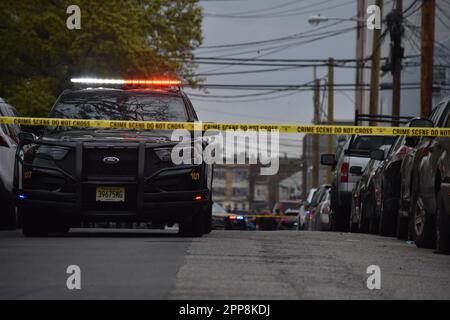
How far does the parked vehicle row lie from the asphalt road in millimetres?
554

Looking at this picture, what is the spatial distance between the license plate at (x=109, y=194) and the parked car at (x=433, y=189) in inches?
141

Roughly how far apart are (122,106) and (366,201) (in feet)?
19.7

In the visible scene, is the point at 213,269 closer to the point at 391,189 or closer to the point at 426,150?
the point at 426,150

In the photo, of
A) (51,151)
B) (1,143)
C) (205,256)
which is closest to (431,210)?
(205,256)

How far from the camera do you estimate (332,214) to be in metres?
23.7

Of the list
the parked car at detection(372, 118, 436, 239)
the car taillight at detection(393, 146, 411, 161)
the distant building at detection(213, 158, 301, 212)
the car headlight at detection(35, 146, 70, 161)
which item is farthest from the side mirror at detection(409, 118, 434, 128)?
the distant building at detection(213, 158, 301, 212)

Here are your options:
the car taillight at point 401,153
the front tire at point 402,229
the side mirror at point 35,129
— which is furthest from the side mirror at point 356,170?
the side mirror at point 35,129

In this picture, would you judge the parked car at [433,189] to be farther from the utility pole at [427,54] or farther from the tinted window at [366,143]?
the utility pole at [427,54]

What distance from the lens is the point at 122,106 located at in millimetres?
15414

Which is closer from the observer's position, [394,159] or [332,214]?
[394,159]

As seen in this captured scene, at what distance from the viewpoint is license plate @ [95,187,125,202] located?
14.1 m

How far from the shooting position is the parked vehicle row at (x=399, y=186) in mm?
13227
